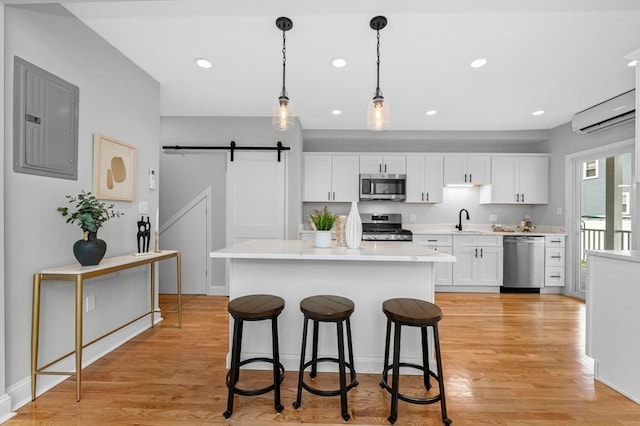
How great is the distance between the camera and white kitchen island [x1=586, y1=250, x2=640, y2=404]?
78.6 inches

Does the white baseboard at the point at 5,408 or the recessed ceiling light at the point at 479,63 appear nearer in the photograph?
the white baseboard at the point at 5,408

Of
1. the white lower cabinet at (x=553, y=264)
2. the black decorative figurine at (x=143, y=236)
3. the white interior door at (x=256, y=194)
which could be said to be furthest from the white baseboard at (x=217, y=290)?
the white lower cabinet at (x=553, y=264)

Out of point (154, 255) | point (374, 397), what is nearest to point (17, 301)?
point (154, 255)

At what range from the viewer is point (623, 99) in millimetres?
3430

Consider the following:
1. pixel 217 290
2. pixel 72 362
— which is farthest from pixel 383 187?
pixel 72 362

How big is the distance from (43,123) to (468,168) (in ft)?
16.8

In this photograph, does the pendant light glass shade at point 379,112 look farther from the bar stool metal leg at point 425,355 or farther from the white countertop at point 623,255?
the white countertop at point 623,255

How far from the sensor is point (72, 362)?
7.34 ft

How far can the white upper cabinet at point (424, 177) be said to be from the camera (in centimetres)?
499

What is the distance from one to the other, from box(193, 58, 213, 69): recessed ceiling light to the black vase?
1.73 m

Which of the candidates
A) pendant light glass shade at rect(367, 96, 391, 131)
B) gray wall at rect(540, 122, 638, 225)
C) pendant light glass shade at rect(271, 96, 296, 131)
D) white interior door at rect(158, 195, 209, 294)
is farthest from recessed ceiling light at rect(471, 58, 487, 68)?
white interior door at rect(158, 195, 209, 294)

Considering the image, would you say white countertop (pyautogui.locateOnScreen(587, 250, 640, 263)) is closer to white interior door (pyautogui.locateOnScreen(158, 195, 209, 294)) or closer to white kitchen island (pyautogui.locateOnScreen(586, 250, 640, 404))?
white kitchen island (pyautogui.locateOnScreen(586, 250, 640, 404))

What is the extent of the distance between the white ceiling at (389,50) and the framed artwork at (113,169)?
0.84m

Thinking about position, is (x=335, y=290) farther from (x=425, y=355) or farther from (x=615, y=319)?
(x=615, y=319)
